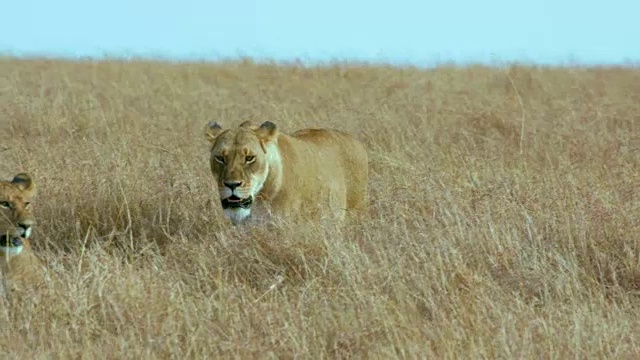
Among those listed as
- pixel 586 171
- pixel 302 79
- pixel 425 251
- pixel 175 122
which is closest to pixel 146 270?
pixel 425 251

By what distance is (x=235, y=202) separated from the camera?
617 centimetres

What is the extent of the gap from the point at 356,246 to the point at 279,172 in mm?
742

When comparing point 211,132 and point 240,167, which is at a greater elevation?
point 211,132

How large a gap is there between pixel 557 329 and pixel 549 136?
576 cm

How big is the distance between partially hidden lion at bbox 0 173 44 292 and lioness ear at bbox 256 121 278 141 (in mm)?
1219

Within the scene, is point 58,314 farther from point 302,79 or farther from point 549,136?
point 302,79

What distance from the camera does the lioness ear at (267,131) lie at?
640 centimetres

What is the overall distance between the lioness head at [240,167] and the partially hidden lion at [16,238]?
0.94 metres

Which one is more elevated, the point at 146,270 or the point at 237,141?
the point at 237,141

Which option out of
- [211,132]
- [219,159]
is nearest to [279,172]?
[219,159]

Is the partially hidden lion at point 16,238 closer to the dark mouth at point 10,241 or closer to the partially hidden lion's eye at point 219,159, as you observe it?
the dark mouth at point 10,241

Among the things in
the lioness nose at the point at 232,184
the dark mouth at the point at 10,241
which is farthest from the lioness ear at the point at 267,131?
the dark mouth at the point at 10,241

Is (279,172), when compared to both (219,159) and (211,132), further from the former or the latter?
(211,132)

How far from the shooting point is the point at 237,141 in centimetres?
629
